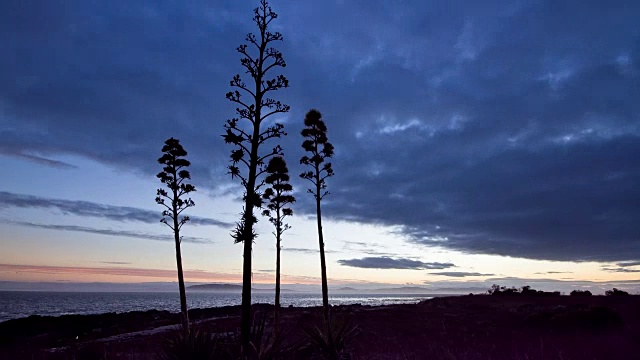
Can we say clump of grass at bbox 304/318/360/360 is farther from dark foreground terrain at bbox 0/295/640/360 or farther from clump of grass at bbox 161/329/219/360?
clump of grass at bbox 161/329/219/360

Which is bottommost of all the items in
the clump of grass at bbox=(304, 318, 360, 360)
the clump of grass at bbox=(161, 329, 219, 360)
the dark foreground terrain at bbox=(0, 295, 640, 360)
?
the dark foreground terrain at bbox=(0, 295, 640, 360)

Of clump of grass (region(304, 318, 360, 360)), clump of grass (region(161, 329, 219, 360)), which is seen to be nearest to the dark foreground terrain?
clump of grass (region(304, 318, 360, 360))

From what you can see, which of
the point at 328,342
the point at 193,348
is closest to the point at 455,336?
the point at 328,342

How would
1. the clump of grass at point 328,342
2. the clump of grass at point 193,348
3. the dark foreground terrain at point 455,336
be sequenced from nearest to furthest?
1. the clump of grass at point 193,348
2. the clump of grass at point 328,342
3. the dark foreground terrain at point 455,336

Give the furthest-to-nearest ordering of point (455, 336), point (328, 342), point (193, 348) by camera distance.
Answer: point (455, 336) < point (328, 342) < point (193, 348)

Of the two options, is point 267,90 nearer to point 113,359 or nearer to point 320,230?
point 113,359

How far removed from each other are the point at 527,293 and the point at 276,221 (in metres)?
38.0

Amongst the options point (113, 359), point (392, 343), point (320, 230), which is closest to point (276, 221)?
point (320, 230)

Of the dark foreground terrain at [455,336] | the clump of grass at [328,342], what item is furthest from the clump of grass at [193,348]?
the clump of grass at [328,342]

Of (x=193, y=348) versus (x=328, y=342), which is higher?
(x=193, y=348)

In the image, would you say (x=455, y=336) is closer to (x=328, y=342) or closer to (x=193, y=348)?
(x=328, y=342)

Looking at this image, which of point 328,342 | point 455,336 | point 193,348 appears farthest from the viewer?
point 455,336

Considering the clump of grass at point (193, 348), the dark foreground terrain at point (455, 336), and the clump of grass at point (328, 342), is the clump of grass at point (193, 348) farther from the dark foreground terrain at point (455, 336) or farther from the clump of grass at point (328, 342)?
the clump of grass at point (328, 342)

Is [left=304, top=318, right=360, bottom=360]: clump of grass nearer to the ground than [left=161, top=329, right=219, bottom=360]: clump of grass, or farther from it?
nearer to the ground
